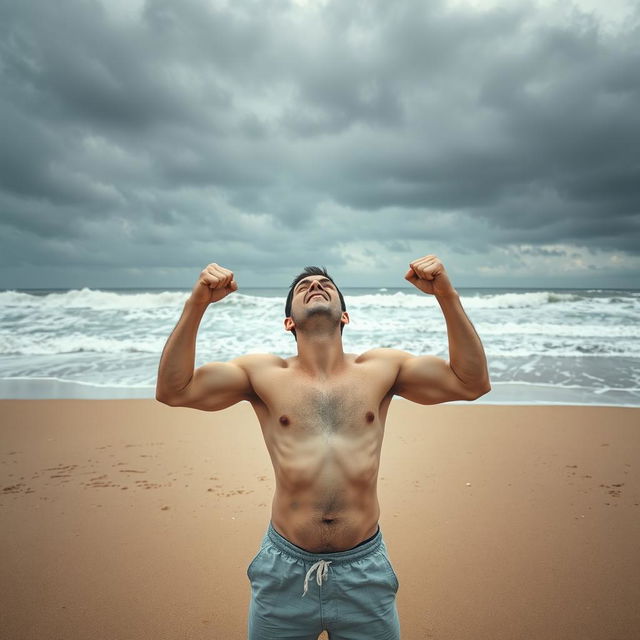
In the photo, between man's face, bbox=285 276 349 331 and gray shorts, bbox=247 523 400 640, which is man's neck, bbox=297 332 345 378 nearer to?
man's face, bbox=285 276 349 331

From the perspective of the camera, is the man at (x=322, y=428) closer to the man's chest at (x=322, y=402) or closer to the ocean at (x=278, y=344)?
the man's chest at (x=322, y=402)

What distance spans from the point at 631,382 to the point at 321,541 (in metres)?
8.95

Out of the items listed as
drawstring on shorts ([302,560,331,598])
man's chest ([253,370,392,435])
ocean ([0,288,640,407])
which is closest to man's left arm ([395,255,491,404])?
man's chest ([253,370,392,435])

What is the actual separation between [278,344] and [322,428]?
10921 mm

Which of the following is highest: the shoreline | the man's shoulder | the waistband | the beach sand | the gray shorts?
the man's shoulder

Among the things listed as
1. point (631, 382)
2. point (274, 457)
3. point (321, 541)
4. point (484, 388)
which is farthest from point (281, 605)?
point (631, 382)

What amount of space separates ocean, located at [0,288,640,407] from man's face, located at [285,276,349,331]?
586 centimetres

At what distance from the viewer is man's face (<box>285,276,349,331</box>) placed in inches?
82.7

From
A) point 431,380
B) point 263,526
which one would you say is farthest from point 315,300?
point 263,526

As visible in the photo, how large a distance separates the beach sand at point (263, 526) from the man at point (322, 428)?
1.21m

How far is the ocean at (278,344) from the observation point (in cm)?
823

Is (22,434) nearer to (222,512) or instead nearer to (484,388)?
(222,512)

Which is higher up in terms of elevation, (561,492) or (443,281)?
(443,281)

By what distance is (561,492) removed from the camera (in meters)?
4.30
